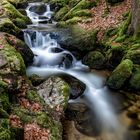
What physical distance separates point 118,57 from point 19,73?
18.2ft

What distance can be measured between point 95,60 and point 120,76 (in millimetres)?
2531

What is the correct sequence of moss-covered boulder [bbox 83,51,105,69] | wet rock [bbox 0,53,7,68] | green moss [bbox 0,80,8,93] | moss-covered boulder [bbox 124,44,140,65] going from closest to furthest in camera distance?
green moss [bbox 0,80,8,93] → wet rock [bbox 0,53,7,68] → moss-covered boulder [bbox 124,44,140,65] → moss-covered boulder [bbox 83,51,105,69]

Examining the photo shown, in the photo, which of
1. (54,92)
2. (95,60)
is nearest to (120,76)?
(95,60)

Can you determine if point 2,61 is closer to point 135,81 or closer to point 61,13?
point 135,81

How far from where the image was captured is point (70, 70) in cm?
1473

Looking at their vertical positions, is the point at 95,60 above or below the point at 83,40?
below

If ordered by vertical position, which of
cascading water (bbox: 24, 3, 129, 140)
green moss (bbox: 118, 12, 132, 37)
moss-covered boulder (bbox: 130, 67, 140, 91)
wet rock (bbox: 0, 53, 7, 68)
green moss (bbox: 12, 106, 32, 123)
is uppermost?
green moss (bbox: 118, 12, 132, 37)

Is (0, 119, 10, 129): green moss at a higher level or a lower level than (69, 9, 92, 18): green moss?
lower

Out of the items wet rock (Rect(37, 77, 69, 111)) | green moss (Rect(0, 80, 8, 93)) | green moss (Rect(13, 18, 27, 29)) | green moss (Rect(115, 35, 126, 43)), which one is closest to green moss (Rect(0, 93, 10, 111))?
green moss (Rect(0, 80, 8, 93))

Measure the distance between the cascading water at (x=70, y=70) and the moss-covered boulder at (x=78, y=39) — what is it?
0.39 meters

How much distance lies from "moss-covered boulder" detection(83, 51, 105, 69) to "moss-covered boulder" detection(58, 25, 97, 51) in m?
0.63

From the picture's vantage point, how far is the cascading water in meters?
10.5

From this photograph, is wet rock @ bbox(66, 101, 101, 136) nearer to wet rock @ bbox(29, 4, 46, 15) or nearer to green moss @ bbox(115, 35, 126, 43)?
green moss @ bbox(115, 35, 126, 43)

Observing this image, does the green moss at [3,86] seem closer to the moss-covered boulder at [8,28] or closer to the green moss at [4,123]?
the green moss at [4,123]
